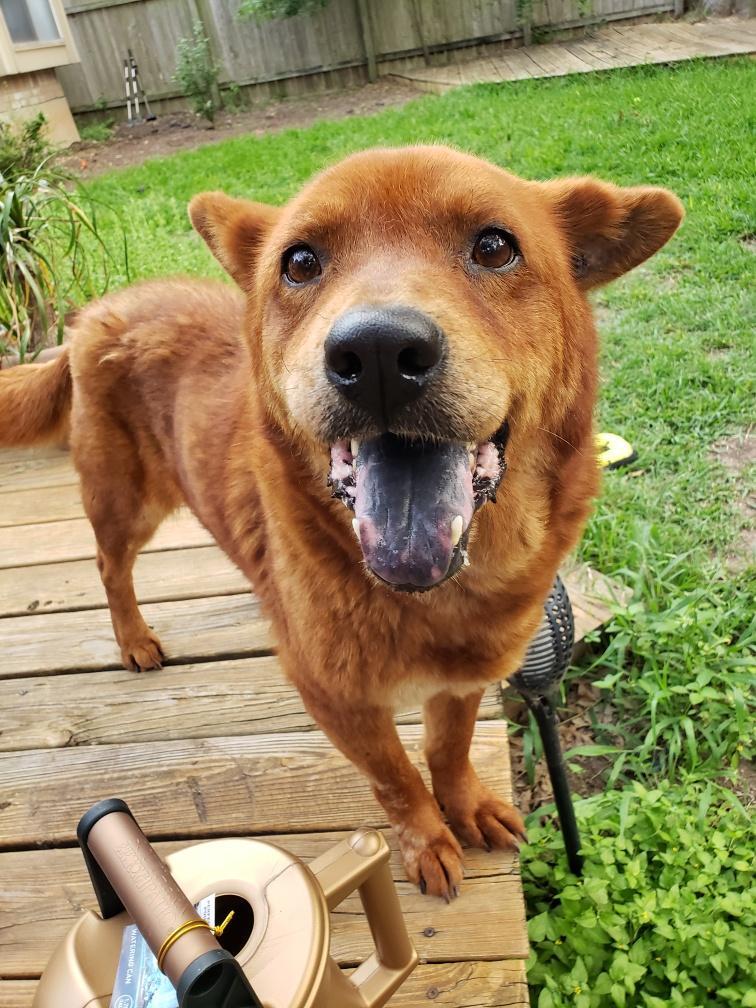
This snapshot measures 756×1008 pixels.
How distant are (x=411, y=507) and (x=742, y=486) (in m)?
2.58

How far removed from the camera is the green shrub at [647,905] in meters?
1.85

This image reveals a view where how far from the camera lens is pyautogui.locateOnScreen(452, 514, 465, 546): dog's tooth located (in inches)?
52.0

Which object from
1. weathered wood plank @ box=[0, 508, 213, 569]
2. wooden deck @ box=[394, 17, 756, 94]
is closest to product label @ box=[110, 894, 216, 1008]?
weathered wood plank @ box=[0, 508, 213, 569]

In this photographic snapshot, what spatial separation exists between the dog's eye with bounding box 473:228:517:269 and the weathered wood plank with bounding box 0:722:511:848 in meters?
1.49

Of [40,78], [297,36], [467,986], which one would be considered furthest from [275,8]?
[467,986]

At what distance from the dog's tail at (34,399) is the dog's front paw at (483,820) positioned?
2.01 m

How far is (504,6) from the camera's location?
43.8 feet

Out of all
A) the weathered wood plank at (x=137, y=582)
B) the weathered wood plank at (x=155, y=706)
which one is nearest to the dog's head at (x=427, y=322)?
the weathered wood plank at (x=155, y=706)

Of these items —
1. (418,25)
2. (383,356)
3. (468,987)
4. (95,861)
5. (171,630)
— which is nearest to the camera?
(95,861)

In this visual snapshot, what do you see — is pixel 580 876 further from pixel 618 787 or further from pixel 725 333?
pixel 725 333

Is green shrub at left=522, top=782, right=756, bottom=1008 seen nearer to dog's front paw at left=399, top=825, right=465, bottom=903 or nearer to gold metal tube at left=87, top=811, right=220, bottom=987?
dog's front paw at left=399, top=825, right=465, bottom=903

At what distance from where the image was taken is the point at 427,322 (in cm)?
122

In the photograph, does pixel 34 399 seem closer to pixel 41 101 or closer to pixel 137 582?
pixel 137 582

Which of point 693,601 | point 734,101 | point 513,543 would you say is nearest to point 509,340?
point 513,543
